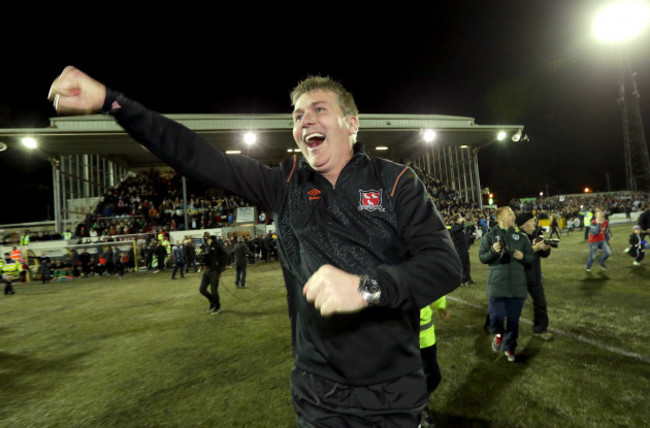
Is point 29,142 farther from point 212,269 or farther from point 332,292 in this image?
point 332,292

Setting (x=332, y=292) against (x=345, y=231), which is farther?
(x=345, y=231)

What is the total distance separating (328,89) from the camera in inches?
68.9

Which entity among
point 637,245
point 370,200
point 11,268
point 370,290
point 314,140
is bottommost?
point 637,245

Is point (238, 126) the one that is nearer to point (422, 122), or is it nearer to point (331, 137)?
point (422, 122)

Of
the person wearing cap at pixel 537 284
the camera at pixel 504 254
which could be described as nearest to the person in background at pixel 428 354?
the camera at pixel 504 254

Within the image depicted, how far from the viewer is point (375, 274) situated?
1105mm

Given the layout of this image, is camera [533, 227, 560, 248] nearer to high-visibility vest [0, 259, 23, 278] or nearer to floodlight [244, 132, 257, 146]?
high-visibility vest [0, 259, 23, 278]

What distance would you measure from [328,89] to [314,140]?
320 mm

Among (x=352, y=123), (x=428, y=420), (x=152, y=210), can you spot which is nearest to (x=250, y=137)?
(x=152, y=210)

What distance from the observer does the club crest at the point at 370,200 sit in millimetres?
1463

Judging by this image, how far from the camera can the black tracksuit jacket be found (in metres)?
1.37

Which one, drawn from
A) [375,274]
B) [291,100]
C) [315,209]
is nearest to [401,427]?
[375,274]

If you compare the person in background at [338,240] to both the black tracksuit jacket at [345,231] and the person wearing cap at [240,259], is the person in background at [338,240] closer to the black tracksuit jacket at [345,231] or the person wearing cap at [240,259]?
the black tracksuit jacket at [345,231]

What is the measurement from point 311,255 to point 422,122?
1187 inches
